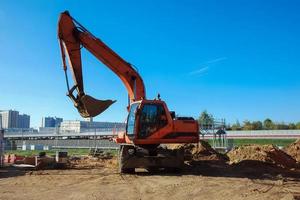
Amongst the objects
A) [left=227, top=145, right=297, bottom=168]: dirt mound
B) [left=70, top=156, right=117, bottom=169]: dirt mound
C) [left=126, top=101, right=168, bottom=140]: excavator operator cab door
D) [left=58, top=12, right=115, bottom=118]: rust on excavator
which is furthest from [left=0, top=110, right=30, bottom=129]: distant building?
[left=126, top=101, right=168, bottom=140]: excavator operator cab door

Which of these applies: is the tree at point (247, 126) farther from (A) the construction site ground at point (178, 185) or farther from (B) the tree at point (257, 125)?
(A) the construction site ground at point (178, 185)

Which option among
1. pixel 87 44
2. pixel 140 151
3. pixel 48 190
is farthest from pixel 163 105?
pixel 48 190

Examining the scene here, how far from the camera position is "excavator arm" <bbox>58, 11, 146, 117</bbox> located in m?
18.3

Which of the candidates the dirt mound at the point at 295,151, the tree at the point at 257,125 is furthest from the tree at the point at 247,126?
the dirt mound at the point at 295,151

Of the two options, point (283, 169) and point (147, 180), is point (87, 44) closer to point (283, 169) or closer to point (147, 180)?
point (147, 180)

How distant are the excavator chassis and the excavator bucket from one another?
202 cm

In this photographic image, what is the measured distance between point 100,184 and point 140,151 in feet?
11.7

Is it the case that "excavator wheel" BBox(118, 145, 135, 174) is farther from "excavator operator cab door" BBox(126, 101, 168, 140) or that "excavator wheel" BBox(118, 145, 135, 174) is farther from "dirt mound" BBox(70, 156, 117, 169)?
"dirt mound" BBox(70, 156, 117, 169)

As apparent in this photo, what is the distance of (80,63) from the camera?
18.8 m

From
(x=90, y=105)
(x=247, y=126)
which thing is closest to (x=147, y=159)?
(x=90, y=105)

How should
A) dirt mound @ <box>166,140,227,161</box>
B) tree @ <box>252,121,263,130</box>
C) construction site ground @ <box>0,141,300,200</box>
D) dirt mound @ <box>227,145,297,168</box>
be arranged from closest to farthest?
construction site ground @ <box>0,141,300,200</box> → dirt mound @ <box>227,145,297,168</box> → dirt mound @ <box>166,140,227,161</box> → tree @ <box>252,121,263,130</box>

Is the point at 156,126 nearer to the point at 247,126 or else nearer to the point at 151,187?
the point at 151,187

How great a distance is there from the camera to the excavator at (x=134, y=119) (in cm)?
1692

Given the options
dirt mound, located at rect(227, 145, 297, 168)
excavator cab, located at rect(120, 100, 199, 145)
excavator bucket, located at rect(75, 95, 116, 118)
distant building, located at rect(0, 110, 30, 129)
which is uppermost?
distant building, located at rect(0, 110, 30, 129)
